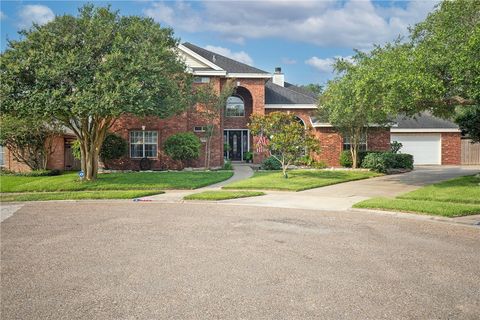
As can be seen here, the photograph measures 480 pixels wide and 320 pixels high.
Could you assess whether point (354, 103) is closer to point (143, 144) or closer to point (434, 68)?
point (434, 68)

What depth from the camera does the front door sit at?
31500mm

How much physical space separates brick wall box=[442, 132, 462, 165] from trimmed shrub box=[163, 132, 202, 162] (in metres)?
20.0

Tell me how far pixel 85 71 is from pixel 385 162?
659 inches

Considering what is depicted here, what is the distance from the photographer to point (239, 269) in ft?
17.7

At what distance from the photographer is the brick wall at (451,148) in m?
31.2

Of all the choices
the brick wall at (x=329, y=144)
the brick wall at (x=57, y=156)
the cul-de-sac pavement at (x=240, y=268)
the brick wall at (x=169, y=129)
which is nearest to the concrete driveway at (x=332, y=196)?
the cul-de-sac pavement at (x=240, y=268)

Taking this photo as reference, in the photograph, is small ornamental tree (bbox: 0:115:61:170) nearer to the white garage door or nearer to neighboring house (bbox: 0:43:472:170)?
neighboring house (bbox: 0:43:472:170)

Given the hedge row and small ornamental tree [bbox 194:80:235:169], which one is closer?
the hedge row

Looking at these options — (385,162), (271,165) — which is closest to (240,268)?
(385,162)

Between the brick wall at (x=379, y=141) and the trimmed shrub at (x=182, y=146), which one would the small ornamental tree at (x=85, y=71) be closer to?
the trimmed shrub at (x=182, y=146)

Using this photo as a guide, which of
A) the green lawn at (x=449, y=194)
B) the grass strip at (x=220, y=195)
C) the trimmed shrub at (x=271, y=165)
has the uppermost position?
the trimmed shrub at (x=271, y=165)

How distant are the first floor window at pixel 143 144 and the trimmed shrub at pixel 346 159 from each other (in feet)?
41.3

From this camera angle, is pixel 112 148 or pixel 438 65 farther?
pixel 112 148

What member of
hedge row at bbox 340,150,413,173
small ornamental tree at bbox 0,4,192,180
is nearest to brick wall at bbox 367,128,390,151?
hedge row at bbox 340,150,413,173
